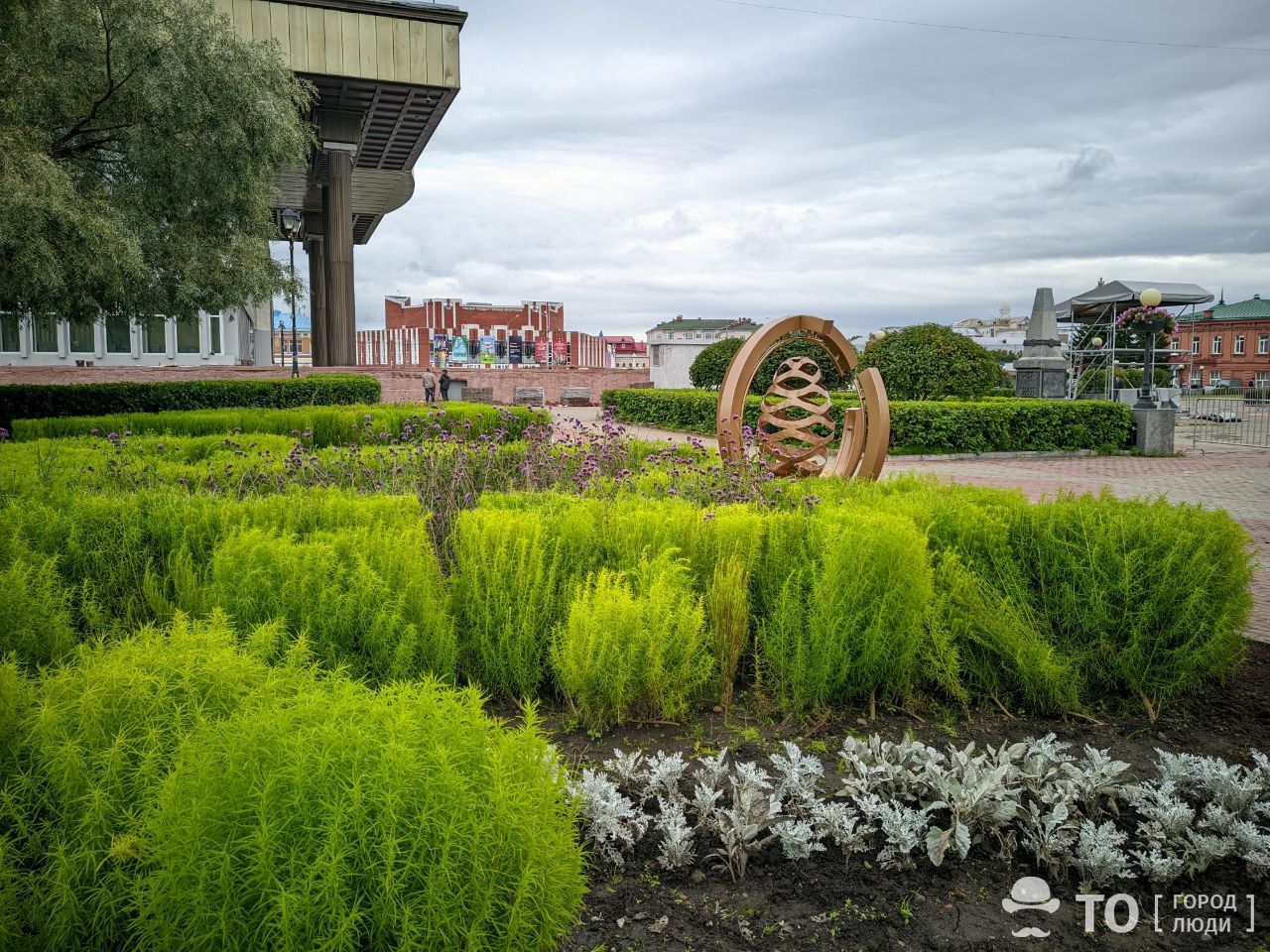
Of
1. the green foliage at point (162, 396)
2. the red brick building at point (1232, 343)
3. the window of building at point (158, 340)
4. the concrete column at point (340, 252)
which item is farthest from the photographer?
the red brick building at point (1232, 343)

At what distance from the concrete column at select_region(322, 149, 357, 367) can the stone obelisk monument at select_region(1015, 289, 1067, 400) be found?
57.6 ft

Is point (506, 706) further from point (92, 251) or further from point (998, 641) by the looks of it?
point (92, 251)

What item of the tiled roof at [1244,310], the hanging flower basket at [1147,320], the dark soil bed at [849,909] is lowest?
the dark soil bed at [849,909]

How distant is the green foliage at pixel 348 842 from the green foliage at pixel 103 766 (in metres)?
0.09

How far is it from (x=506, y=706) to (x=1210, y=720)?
112 inches

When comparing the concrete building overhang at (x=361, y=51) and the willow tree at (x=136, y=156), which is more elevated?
the concrete building overhang at (x=361, y=51)

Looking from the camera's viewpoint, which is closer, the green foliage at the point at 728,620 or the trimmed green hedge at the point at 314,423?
the green foliage at the point at 728,620

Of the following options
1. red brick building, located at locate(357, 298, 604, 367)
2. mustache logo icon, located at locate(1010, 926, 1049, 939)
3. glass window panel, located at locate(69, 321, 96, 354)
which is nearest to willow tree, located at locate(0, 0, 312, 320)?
mustache logo icon, located at locate(1010, 926, 1049, 939)

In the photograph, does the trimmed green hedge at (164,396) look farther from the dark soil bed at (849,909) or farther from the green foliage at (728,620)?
the dark soil bed at (849,909)

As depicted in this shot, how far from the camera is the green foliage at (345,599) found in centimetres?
321

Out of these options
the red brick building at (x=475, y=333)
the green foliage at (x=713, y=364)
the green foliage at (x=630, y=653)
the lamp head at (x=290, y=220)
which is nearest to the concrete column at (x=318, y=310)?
the lamp head at (x=290, y=220)

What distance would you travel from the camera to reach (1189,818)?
2.54m

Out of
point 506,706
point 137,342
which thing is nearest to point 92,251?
point 506,706

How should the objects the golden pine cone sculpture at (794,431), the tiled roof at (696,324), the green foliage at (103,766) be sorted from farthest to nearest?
1. the tiled roof at (696,324)
2. the golden pine cone sculpture at (794,431)
3. the green foliage at (103,766)
